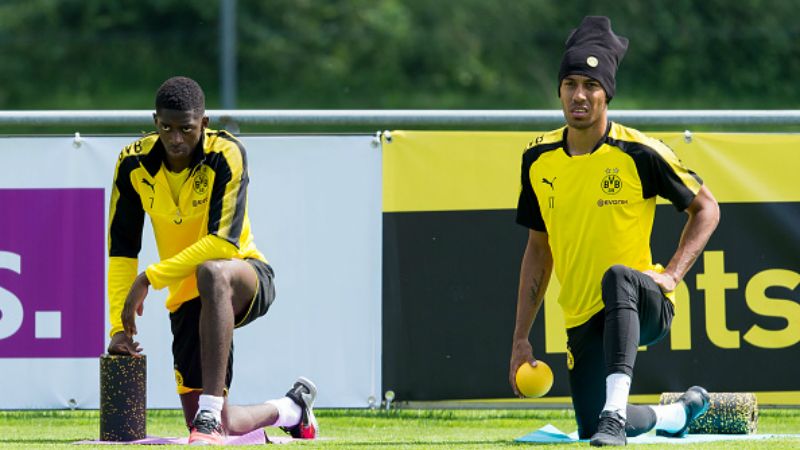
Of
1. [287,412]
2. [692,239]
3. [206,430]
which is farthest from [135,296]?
[692,239]

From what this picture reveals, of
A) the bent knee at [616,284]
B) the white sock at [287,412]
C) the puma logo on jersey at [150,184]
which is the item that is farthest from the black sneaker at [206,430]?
the bent knee at [616,284]

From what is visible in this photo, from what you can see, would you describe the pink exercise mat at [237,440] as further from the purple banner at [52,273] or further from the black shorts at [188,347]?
the purple banner at [52,273]

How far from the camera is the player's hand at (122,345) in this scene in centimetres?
687

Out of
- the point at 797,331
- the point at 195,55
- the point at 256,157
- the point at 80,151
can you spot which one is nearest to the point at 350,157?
the point at 256,157

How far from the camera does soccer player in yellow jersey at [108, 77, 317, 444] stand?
652 centimetres

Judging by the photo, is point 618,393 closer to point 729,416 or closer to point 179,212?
point 729,416

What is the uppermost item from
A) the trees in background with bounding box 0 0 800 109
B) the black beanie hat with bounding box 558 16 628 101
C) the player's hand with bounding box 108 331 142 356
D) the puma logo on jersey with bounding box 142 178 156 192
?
the trees in background with bounding box 0 0 800 109

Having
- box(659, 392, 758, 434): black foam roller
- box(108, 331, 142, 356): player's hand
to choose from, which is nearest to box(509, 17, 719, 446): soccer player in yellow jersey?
box(659, 392, 758, 434): black foam roller

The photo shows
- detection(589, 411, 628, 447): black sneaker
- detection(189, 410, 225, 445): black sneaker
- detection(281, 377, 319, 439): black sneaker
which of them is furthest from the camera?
detection(281, 377, 319, 439): black sneaker

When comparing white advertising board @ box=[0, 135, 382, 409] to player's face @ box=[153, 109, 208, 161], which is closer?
player's face @ box=[153, 109, 208, 161]

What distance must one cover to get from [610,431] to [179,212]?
7.11ft

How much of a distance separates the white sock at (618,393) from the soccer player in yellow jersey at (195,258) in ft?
5.24

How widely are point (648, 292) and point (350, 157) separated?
8.26 feet

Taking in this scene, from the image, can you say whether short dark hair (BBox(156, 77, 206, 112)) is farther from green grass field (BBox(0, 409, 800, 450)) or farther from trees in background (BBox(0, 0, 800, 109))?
trees in background (BBox(0, 0, 800, 109))
